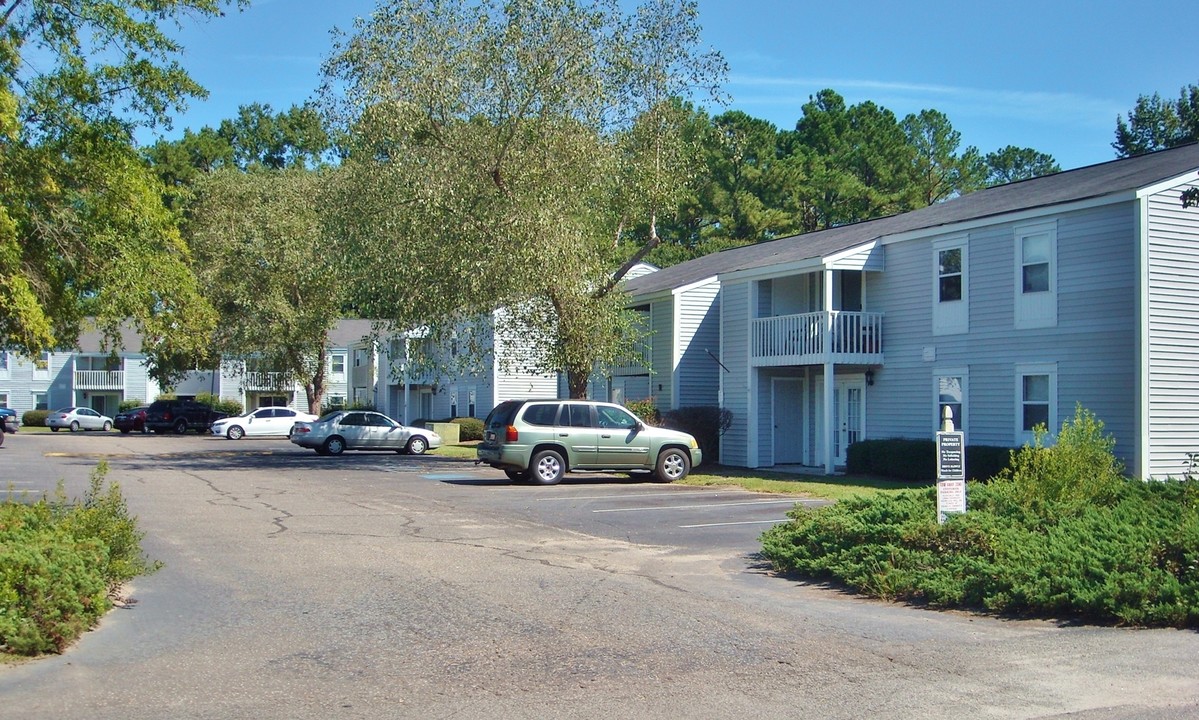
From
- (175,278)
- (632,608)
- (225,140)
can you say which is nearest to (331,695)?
(632,608)

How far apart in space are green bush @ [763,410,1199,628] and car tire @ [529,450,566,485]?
1044cm

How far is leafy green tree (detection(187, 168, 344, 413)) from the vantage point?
46.8 metres

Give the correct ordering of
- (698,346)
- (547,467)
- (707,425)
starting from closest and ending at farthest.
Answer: (547,467), (707,425), (698,346)

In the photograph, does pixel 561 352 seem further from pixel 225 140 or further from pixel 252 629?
pixel 225 140

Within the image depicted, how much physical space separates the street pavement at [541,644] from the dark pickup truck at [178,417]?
44.9 m

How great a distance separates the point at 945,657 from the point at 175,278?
11.3 meters

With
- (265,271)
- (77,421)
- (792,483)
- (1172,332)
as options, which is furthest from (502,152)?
(77,421)

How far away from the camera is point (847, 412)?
28.2 m

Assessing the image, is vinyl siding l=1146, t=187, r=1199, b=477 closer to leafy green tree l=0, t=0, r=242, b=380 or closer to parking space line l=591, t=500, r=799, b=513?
parking space line l=591, t=500, r=799, b=513

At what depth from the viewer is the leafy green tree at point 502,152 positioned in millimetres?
26078

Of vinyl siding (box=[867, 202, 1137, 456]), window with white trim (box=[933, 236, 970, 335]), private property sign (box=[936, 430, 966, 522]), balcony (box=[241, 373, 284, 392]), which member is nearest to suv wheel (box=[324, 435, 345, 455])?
vinyl siding (box=[867, 202, 1137, 456])

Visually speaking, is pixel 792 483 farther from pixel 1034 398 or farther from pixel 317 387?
pixel 317 387

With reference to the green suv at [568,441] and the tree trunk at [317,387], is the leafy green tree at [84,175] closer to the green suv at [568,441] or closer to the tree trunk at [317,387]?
the green suv at [568,441]

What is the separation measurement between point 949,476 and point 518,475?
14.0 meters
